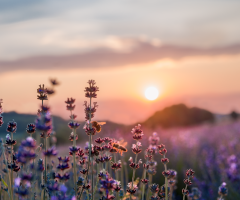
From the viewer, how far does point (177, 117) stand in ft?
97.1

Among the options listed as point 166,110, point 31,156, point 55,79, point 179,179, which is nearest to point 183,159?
point 179,179

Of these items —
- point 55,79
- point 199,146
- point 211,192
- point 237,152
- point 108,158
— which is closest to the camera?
point 55,79

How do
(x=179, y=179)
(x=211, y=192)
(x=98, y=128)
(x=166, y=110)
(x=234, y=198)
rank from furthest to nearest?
(x=166, y=110), (x=179, y=179), (x=211, y=192), (x=234, y=198), (x=98, y=128)

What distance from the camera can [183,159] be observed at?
8922 mm

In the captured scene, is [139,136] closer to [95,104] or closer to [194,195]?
[95,104]

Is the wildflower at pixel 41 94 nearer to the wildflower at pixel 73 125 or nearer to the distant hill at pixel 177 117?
the wildflower at pixel 73 125

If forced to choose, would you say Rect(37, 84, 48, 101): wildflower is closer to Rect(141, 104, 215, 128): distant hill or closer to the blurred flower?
the blurred flower

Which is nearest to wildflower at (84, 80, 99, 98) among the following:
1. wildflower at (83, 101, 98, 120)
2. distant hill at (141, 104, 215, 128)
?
wildflower at (83, 101, 98, 120)

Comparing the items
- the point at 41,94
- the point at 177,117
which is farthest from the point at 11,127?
the point at 177,117

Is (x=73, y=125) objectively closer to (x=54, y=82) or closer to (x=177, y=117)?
(x=54, y=82)

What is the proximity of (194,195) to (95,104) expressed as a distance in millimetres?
1123

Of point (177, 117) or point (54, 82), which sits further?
point (177, 117)

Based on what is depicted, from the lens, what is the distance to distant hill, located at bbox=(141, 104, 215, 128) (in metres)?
29.0

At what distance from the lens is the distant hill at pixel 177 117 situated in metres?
29.0
